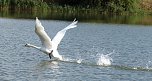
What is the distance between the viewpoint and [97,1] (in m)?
91.0

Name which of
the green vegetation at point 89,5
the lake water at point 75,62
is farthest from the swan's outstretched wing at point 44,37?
the green vegetation at point 89,5

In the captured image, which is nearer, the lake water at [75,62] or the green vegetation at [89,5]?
the lake water at [75,62]

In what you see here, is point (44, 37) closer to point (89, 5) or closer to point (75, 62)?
point (75, 62)

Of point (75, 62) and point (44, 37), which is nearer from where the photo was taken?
point (44, 37)

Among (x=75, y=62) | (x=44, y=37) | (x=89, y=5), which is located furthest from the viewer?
(x=89, y=5)

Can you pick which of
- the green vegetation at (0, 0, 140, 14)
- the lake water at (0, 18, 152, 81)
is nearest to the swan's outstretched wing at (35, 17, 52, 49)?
the lake water at (0, 18, 152, 81)

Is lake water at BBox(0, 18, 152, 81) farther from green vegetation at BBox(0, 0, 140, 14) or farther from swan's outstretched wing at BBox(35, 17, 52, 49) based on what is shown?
green vegetation at BBox(0, 0, 140, 14)

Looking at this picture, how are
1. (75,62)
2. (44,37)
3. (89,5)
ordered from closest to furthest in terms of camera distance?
1. (44,37)
2. (75,62)
3. (89,5)

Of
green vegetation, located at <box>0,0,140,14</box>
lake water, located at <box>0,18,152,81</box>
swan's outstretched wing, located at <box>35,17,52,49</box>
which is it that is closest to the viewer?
lake water, located at <box>0,18,152,81</box>

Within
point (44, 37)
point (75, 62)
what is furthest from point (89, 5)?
point (44, 37)

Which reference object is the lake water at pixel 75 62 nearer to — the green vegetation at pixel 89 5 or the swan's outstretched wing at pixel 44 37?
the swan's outstretched wing at pixel 44 37

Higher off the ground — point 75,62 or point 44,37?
point 44,37

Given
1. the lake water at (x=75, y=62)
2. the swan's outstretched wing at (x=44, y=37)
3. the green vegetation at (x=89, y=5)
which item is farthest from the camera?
the green vegetation at (x=89, y=5)

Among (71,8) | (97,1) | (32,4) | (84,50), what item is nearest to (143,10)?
(97,1)
